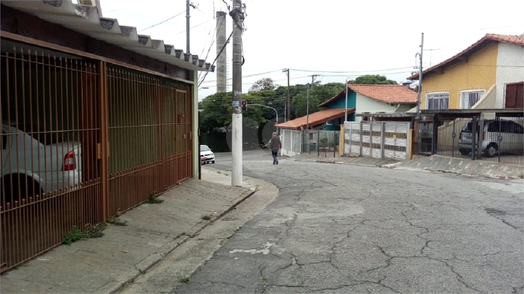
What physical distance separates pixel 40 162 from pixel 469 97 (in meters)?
24.1

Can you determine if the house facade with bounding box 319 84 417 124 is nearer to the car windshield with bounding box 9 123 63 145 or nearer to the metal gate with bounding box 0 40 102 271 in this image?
the metal gate with bounding box 0 40 102 271

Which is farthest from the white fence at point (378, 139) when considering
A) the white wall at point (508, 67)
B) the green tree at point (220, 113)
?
the green tree at point (220, 113)

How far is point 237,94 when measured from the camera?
12.2 m

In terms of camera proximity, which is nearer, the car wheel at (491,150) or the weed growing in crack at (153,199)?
the weed growing in crack at (153,199)

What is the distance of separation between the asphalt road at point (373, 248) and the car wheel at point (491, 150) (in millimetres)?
8883

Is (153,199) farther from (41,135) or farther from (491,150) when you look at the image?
(491,150)

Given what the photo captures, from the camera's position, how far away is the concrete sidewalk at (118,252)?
4.54 meters

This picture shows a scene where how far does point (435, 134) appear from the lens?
21.4 meters

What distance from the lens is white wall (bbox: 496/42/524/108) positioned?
70.9ft

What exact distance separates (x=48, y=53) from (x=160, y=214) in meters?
3.41

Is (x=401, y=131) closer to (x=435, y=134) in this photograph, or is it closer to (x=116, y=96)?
(x=435, y=134)

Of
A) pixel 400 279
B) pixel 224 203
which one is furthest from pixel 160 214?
pixel 400 279

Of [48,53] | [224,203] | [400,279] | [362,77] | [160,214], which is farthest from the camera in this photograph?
[362,77]

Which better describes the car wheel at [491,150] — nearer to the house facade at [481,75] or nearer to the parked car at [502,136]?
the parked car at [502,136]
